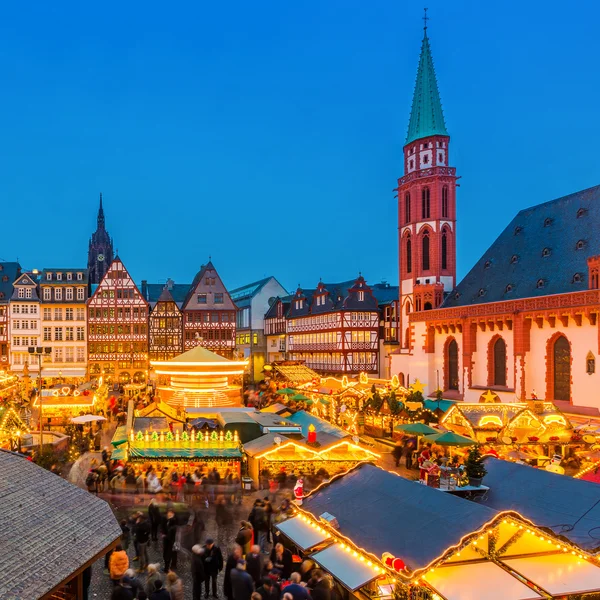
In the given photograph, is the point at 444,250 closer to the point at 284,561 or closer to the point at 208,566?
the point at 284,561

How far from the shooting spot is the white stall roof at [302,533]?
1021cm

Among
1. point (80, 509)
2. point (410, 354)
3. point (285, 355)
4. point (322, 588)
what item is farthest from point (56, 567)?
point (285, 355)

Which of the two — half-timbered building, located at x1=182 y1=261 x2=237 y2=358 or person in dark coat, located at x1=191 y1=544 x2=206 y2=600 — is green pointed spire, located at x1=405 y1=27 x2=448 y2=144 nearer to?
half-timbered building, located at x1=182 y1=261 x2=237 y2=358

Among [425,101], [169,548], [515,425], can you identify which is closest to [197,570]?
[169,548]

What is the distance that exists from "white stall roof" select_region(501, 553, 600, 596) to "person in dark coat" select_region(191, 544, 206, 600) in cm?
504

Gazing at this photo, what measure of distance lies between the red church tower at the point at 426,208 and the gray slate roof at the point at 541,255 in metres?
3.90

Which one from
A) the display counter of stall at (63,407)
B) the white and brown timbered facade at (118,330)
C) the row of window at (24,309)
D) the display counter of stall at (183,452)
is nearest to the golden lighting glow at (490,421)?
the display counter of stall at (183,452)

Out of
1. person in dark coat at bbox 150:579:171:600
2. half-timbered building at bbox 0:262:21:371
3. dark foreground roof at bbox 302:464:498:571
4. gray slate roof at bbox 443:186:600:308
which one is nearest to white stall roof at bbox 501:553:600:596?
dark foreground roof at bbox 302:464:498:571

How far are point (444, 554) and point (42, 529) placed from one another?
189 inches

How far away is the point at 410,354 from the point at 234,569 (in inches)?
1501

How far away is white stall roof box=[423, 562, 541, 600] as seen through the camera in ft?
25.8

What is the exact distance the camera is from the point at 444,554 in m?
8.17

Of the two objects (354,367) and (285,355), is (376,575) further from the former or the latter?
(285,355)

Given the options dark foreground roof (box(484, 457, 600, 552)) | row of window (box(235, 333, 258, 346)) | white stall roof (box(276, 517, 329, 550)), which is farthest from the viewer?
row of window (box(235, 333, 258, 346))
